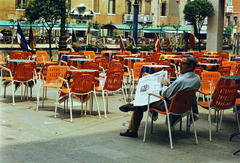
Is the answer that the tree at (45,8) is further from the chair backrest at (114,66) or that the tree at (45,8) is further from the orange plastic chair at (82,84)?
the orange plastic chair at (82,84)

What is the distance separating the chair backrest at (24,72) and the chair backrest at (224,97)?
463 centimetres

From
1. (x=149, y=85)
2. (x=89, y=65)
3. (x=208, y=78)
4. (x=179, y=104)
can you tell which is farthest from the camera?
(x=89, y=65)

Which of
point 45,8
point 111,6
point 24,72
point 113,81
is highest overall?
point 111,6

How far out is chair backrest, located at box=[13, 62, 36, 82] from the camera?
9.55 metres

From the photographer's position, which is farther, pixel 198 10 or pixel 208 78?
pixel 198 10

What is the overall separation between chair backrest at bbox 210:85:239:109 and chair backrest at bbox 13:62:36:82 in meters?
4.63

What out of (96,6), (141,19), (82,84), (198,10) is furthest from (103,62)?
(141,19)

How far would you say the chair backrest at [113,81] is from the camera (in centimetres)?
862

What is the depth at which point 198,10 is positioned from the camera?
81.1ft

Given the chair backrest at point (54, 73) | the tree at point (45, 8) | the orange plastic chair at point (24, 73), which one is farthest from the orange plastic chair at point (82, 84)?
the tree at point (45, 8)

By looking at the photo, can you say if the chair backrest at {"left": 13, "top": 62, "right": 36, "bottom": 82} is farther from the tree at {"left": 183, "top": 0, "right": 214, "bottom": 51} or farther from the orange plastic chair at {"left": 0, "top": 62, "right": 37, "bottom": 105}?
the tree at {"left": 183, "top": 0, "right": 214, "bottom": 51}

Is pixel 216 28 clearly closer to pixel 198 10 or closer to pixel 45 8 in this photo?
pixel 198 10

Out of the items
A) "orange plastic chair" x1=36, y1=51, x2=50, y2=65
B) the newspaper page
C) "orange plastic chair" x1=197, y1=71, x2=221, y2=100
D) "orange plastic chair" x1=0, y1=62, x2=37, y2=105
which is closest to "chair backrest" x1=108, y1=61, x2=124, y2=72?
"orange plastic chair" x1=0, y1=62, x2=37, y2=105

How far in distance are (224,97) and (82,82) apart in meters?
2.75
